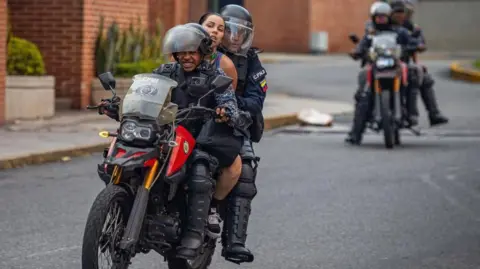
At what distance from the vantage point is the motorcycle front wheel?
673 cm

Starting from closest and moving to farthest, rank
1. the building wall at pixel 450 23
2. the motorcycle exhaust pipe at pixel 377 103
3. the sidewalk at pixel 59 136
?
the sidewalk at pixel 59 136, the motorcycle exhaust pipe at pixel 377 103, the building wall at pixel 450 23

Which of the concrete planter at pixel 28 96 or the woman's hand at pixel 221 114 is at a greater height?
the woman's hand at pixel 221 114

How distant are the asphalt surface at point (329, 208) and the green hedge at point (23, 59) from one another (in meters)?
3.48

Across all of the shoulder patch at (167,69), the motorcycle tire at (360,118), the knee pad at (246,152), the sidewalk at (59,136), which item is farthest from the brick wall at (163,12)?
the shoulder patch at (167,69)

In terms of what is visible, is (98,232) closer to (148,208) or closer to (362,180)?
(148,208)

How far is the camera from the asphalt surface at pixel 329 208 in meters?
9.06

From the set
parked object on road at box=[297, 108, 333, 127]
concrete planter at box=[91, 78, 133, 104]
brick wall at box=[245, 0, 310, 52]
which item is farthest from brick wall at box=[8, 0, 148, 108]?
brick wall at box=[245, 0, 310, 52]

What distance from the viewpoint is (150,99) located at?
23.4 feet

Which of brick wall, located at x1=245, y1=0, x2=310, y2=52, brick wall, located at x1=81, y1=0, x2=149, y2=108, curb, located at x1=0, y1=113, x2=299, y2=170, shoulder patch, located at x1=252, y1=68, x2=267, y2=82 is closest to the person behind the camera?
shoulder patch, located at x1=252, y1=68, x2=267, y2=82

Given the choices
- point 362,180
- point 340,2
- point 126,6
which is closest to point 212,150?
point 362,180

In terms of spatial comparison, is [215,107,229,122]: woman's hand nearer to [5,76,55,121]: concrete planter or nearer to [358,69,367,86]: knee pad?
[358,69,367,86]: knee pad

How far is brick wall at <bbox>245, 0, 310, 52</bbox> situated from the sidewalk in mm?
23557

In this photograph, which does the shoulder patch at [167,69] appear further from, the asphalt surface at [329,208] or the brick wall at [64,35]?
the brick wall at [64,35]

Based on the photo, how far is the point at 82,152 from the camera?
616 inches
